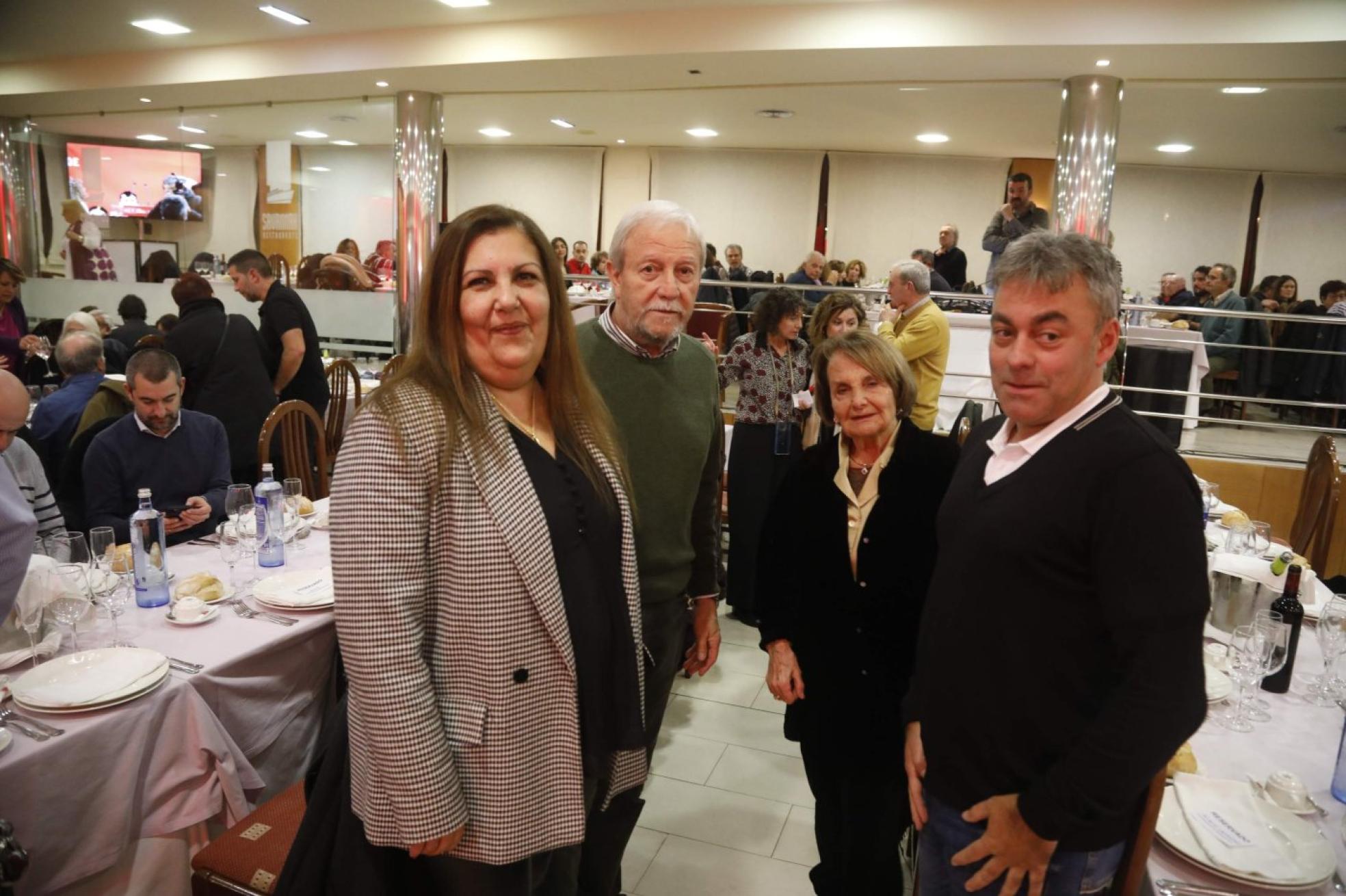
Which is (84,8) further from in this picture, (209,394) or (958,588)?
(958,588)

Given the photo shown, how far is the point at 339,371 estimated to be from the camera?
217 inches

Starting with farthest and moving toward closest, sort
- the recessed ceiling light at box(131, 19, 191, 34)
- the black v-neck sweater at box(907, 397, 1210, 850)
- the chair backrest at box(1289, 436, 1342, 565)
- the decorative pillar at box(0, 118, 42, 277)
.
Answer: the decorative pillar at box(0, 118, 42, 277)
the recessed ceiling light at box(131, 19, 191, 34)
the chair backrest at box(1289, 436, 1342, 565)
the black v-neck sweater at box(907, 397, 1210, 850)

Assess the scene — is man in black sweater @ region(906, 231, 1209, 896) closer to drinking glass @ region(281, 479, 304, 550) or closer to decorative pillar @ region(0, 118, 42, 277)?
drinking glass @ region(281, 479, 304, 550)

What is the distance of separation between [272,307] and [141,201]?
9.01 meters

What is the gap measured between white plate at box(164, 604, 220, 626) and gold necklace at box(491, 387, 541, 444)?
4.09 ft

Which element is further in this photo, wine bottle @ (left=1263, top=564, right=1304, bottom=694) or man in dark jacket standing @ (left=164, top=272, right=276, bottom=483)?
man in dark jacket standing @ (left=164, top=272, right=276, bottom=483)

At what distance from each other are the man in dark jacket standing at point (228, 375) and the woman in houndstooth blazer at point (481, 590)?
3.43 m

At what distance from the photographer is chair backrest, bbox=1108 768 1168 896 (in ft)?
3.82

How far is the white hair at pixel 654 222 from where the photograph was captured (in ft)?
6.17

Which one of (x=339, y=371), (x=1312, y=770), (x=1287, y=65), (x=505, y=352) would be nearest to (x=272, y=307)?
(x=339, y=371)

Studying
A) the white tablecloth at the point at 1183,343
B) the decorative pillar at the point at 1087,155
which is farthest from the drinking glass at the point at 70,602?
the white tablecloth at the point at 1183,343

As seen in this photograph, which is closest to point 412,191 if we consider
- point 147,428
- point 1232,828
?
point 147,428

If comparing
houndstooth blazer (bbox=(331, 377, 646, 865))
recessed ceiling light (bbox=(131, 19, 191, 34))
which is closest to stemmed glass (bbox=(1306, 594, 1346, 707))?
houndstooth blazer (bbox=(331, 377, 646, 865))

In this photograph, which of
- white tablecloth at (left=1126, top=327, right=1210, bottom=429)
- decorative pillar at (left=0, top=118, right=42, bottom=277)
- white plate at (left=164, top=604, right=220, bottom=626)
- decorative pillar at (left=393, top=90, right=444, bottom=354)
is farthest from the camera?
decorative pillar at (left=0, top=118, right=42, bottom=277)
